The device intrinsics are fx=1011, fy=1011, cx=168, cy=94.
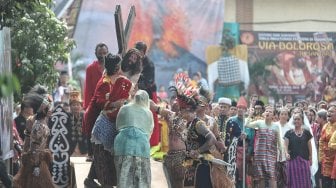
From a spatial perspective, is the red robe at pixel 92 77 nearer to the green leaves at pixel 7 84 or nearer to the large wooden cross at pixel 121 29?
the large wooden cross at pixel 121 29

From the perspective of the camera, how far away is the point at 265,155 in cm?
1752

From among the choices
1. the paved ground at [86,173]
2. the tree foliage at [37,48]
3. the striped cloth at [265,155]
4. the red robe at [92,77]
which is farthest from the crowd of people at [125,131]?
the tree foliage at [37,48]

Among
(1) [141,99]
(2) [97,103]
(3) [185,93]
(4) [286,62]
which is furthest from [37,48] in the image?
(4) [286,62]

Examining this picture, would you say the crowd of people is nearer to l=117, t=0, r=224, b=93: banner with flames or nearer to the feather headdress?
the feather headdress

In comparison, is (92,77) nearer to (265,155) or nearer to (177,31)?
(265,155)

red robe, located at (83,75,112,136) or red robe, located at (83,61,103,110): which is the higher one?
red robe, located at (83,61,103,110)

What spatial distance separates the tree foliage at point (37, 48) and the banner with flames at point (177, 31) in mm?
18187

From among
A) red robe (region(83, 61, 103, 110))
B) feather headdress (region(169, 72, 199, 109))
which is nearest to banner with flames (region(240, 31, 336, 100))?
feather headdress (region(169, 72, 199, 109))

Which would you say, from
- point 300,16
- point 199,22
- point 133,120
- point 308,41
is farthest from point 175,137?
point 300,16

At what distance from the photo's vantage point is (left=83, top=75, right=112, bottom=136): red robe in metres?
11.9

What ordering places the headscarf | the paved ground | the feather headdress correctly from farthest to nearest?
the paved ground, the feather headdress, the headscarf

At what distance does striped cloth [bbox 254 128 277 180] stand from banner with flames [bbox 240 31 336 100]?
20.8 m

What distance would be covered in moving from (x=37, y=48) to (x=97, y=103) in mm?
6523

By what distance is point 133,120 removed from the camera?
1152 centimetres
